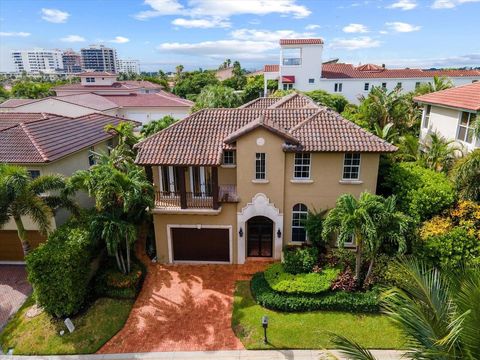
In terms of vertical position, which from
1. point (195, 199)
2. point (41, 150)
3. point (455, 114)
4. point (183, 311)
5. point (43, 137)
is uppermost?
point (455, 114)

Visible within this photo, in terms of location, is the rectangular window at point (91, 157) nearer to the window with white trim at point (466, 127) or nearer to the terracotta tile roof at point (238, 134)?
the terracotta tile roof at point (238, 134)

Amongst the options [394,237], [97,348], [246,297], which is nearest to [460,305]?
[394,237]

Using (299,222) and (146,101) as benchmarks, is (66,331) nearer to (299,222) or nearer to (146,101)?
(299,222)

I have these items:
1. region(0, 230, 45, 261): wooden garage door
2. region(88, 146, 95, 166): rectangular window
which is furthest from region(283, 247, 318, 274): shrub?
region(88, 146, 95, 166): rectangular window

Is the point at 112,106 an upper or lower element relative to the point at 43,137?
upper

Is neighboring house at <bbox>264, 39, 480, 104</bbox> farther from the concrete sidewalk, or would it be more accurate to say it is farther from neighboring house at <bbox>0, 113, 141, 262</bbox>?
the concrete sidewalk

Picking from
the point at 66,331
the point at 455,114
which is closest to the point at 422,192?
the point at 455,114
